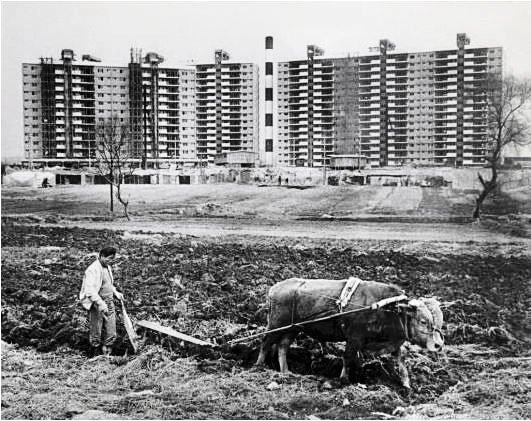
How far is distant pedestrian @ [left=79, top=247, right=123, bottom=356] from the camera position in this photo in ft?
17.0

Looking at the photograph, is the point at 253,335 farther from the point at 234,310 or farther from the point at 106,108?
the point at 106,108

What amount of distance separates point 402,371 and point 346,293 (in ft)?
2.52

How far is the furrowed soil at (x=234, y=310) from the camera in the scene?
14.9ft

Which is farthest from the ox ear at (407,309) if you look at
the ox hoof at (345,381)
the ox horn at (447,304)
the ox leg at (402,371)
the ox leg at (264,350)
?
the ox horn at (447,304)

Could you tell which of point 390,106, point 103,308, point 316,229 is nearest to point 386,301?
point 316,229

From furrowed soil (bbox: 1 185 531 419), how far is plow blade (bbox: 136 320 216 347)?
0.09 metres

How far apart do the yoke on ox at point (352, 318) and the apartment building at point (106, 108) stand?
10.1 feet

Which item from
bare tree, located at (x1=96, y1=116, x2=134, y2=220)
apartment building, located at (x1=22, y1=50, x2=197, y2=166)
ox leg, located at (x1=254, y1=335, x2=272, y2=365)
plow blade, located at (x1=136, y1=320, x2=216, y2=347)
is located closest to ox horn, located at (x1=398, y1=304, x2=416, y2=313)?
ox leg, located at (x1=254, y1=335, x2=272, y2=365)

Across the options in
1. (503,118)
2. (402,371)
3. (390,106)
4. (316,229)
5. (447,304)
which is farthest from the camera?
(316,229)

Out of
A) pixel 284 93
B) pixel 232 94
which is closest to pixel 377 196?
pixel 284 93

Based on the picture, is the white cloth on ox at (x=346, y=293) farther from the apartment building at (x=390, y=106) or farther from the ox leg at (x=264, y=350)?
the apartment building at (x=390, y=106)

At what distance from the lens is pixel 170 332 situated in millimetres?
5324

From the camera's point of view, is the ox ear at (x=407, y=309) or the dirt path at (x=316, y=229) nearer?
the ox ear at (x=407, y=309)

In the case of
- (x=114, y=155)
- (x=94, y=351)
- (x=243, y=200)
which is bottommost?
(x=94, y=351)
